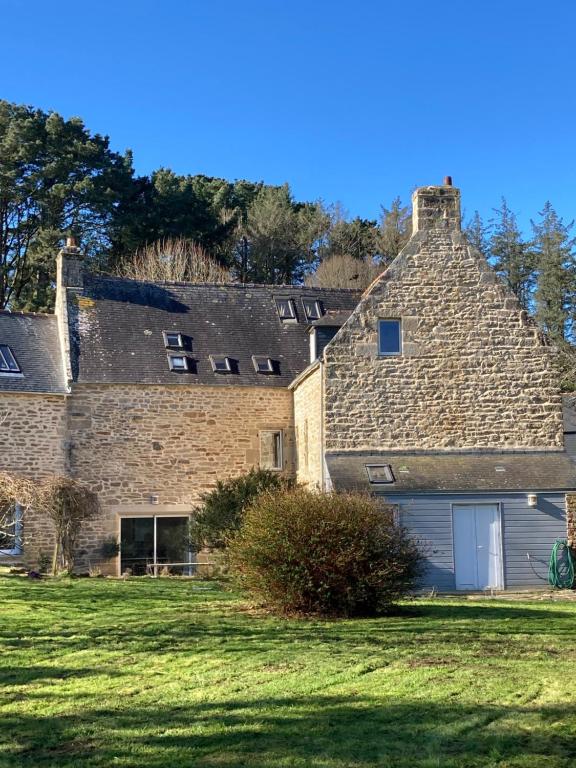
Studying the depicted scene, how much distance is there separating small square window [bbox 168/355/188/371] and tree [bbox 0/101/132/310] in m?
15.9

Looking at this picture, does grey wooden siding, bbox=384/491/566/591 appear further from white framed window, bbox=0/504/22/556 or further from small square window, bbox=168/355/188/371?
white framed window, bbox=0/504/22/556

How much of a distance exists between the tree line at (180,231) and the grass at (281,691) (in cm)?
2795

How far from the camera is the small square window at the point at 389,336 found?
20.3 meters

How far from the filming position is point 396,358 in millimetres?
20234

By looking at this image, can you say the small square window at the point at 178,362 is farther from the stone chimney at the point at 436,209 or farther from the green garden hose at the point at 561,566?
the green garden hose at the point at 561,566

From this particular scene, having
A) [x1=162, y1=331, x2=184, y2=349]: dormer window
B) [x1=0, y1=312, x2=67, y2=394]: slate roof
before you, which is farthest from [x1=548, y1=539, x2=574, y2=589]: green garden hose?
[x1=0, y1=312, x2=67, y2=394]: slate roof

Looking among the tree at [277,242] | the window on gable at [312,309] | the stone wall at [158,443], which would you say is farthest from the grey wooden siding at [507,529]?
the tree at [277,242]

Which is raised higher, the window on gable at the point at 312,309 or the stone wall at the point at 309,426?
the window on gable at the point at 312,309

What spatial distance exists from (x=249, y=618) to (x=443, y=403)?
33.4 ft

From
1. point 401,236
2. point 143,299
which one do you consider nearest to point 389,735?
point 143,299

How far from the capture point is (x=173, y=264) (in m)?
39.3

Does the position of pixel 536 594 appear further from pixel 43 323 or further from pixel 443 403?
pixel 43 323

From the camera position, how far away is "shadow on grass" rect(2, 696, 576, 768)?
5340 mm

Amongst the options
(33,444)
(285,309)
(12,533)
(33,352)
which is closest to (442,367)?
(285,309)
